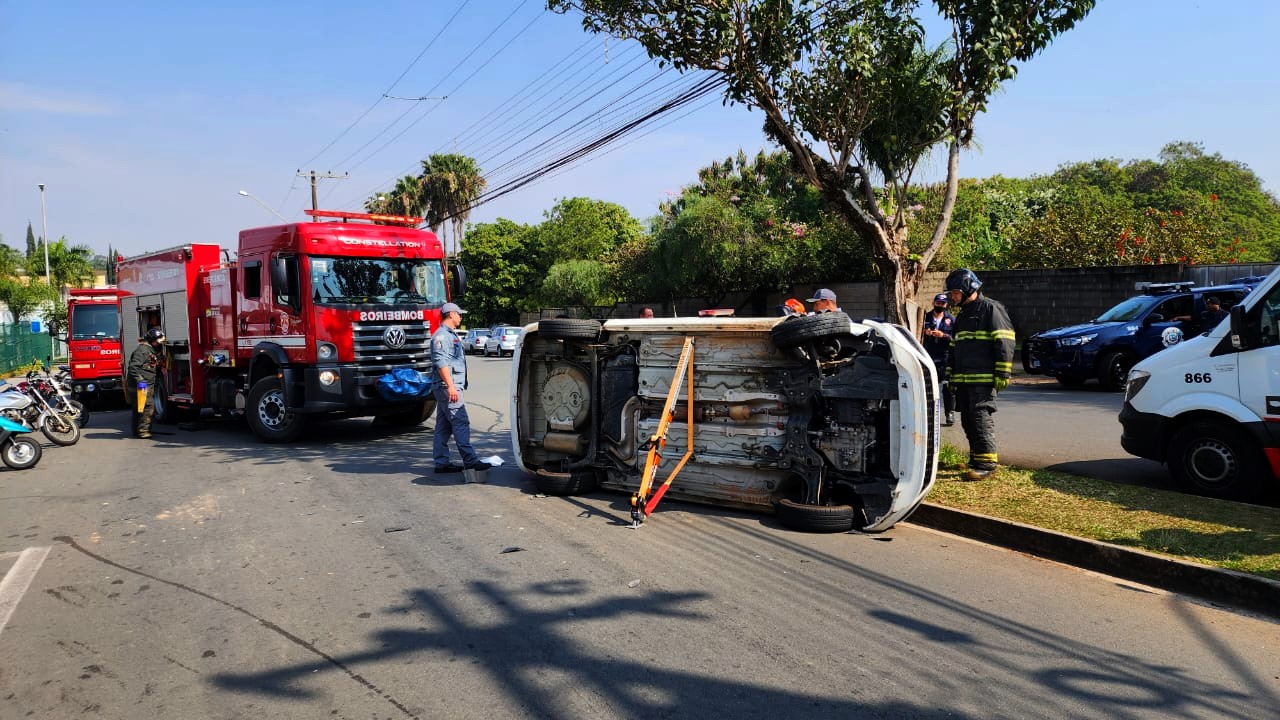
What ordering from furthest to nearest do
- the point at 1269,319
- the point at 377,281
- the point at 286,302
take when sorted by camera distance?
1. the point at 377,281
2. the point at 286,302
3. the point at 1269,319

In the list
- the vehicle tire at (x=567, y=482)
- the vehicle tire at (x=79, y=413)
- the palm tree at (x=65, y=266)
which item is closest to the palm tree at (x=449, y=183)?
the palm tree at (x=65, y=266)

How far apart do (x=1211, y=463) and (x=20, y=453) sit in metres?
12.4

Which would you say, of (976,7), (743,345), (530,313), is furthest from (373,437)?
(530,313)

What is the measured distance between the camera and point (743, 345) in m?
6.49

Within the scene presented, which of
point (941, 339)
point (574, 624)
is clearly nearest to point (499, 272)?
point (941, 339)

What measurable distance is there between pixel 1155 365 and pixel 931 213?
16757 millimetres

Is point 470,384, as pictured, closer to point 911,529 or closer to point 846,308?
point 846,308

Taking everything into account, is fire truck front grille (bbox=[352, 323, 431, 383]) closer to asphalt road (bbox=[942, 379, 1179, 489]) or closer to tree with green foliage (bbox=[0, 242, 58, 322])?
asphalt road (bbox=[942, 379, 1179, 489])

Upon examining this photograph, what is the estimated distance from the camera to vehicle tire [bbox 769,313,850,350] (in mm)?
5891

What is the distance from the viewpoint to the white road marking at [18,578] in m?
4.84

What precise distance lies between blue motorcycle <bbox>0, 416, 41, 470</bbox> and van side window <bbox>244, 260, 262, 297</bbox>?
305 centimetres

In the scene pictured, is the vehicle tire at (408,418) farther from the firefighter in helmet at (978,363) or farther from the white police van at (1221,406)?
the white police van at (1221,406)

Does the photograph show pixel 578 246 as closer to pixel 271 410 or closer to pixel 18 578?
pixel 271 410

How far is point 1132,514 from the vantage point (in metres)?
5.88
